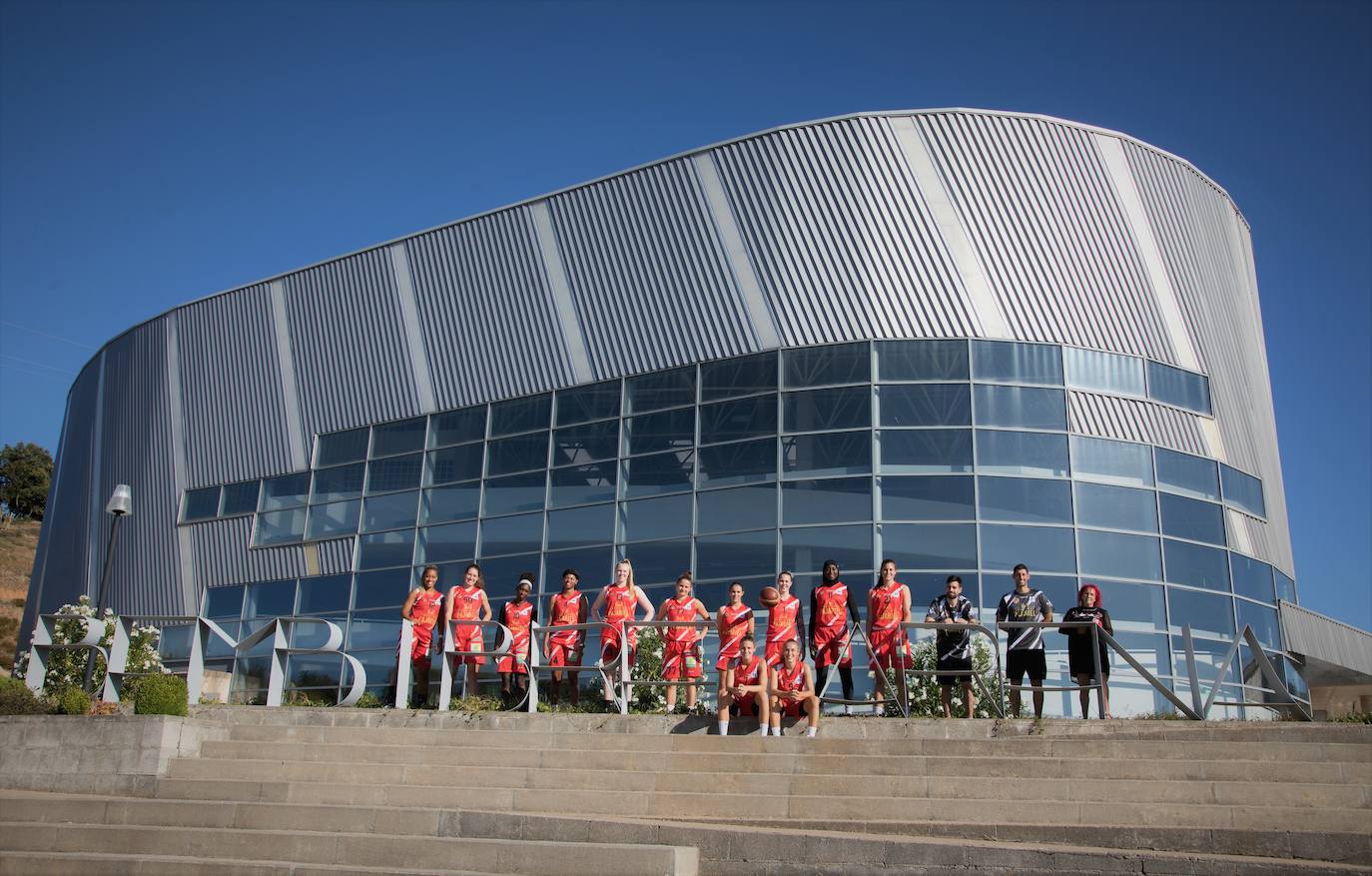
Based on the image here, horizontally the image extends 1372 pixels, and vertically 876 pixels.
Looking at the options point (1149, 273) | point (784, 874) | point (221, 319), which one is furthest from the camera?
point (221, 319)

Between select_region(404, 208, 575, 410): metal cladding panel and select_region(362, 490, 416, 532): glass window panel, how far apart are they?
197 centimetres

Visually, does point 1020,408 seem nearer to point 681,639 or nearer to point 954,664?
point 954,664

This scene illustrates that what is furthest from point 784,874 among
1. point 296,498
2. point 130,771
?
point 296,498

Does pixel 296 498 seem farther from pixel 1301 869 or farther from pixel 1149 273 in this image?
pixel 1301 869

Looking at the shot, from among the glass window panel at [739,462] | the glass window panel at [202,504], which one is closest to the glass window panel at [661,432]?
the glass window panel at [739,462]

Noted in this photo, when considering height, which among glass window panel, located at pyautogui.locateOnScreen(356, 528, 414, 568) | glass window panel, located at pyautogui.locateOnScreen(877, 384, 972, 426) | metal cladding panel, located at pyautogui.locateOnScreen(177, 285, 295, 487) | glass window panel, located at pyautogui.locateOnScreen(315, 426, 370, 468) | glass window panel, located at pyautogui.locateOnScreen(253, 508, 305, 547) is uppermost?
metal cladding panel, located at pyautogui.locateOnScreen(177, 285, 295, 487)

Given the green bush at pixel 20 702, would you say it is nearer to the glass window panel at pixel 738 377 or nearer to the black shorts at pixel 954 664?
the black shorts at pixel 954 664

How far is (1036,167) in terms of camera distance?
21.0 metres

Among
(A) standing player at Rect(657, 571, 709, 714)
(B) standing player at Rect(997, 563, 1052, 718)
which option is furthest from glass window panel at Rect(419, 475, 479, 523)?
(B) standing player at Rect(997, 563, 1052, 718)

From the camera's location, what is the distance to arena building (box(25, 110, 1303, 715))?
770 inches

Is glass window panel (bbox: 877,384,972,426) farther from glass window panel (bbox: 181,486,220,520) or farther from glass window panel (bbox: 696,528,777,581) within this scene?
glass window panel (bbox: 181,486,220,520)

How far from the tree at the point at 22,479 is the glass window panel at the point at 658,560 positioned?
70211 mm

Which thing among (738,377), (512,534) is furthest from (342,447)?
(738,377)

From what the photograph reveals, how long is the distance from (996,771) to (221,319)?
901 inches
